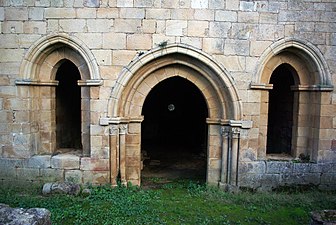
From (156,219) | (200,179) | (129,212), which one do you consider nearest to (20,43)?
(129,212)

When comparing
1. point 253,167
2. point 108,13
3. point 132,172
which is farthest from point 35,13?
point 253,167

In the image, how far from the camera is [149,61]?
5.91m

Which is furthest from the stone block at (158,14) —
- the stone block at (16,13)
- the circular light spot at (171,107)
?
the circular light spot at (171,107)

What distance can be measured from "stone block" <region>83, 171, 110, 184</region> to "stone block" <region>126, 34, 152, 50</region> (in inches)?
104

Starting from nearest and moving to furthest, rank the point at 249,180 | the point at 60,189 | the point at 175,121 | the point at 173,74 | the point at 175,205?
the point at 175,205 < the point at 60,189 < the point at 249,180 < the point at 173,74 < the point at 175,121

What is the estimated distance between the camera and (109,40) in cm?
580

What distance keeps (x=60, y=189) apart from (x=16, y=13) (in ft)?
12.0

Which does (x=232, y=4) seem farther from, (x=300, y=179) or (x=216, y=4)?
(x=300, y=179)

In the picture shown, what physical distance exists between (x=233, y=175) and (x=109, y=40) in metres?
3.76

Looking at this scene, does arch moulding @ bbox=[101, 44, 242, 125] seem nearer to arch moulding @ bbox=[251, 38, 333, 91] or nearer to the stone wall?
the stone wall

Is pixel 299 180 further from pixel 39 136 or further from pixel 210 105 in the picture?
pixel 39 136

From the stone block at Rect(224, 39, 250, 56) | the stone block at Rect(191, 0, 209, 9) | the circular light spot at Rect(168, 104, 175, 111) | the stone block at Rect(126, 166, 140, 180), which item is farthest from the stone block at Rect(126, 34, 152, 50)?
the circular light spot at Rect(168, 104, 175, 111)

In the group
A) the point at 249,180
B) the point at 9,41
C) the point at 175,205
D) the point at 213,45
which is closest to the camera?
the point at 175,205

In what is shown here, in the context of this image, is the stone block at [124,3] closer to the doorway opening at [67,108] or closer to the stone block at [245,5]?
the stone block at [245,5]
